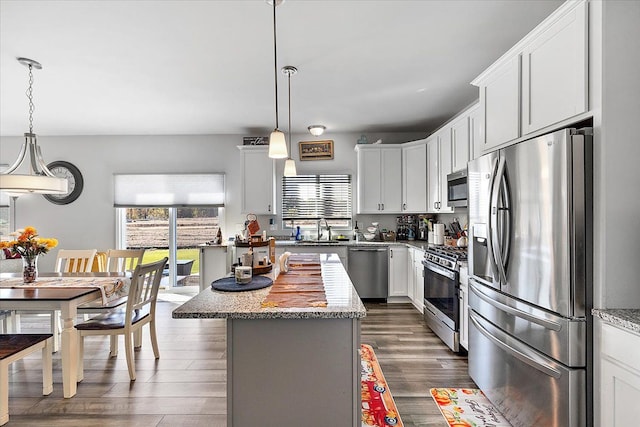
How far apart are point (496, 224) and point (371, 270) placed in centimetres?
286

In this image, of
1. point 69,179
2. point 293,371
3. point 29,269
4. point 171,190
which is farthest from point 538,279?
point 69,179

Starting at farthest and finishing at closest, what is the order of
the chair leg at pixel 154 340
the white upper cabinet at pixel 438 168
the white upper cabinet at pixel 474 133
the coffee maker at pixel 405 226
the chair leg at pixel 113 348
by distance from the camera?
1. the coffee maker at pixel 405 226
2. the white upper cabinet at pixel 438 168
3. the white upper cabinet at pixel 474 133
4. the chair leg at pixel 113 348
5. the chair leg at pixel 154 340

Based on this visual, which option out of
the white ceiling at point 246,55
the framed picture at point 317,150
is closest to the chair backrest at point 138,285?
the white ceiling at point 246,55

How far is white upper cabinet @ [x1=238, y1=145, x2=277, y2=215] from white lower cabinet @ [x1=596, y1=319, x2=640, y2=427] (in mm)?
4239

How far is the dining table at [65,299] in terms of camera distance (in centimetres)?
238

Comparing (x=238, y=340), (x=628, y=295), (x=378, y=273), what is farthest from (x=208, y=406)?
(x=378, y=273)

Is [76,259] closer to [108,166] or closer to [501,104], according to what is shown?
[108,166]

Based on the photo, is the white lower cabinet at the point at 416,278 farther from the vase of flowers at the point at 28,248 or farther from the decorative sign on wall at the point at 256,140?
the vase of flowers at the point at 28,248

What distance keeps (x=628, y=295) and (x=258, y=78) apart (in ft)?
10.6

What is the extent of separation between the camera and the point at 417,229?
5391 millimetres

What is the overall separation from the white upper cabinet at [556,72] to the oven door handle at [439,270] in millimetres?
1481

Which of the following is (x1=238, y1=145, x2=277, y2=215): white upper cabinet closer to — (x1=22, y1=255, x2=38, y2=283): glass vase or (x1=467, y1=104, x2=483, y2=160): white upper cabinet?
(x1=22, y1=255, x2=38, y2=283): glass vase

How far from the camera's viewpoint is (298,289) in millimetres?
1888

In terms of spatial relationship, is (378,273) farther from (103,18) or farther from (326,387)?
(103,18)
